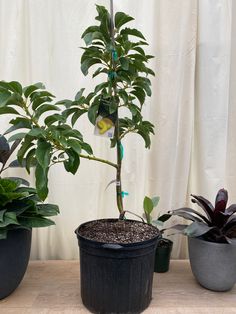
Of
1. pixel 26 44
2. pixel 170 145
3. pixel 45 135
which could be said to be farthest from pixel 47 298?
pixel 26 44

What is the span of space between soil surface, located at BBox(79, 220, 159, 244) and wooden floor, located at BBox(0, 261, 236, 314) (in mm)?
246

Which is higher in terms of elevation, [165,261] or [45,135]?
[45,135]

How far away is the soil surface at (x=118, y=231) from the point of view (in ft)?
3.09

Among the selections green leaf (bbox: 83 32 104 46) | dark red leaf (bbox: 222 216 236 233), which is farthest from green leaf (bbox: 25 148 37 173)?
dark red leaf (bbox: 222 216 236 233)

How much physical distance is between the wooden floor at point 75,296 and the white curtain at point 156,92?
0.21 m

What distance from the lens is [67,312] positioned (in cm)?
94

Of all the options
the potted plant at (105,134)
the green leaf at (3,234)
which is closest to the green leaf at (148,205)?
the potted plant at (105,134)

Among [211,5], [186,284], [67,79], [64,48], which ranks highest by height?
[211,5]

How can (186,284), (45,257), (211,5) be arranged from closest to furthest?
(186,284) → (211,5) → (45,257)

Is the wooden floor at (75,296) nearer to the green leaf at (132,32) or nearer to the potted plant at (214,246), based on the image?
the potted plant at (214,246)

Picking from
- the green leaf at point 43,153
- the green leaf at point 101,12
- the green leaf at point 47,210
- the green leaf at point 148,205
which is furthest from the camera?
the green leaf at point 148,205

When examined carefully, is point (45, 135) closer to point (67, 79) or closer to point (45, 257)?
point (67, 79)

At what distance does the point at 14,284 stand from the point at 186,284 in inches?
25.7

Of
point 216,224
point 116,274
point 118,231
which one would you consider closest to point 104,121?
point 118,231
